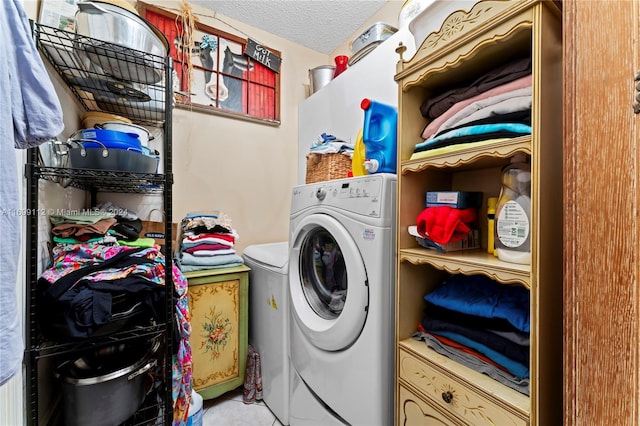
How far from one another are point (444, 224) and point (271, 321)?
110cm

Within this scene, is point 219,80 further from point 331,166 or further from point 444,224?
point 444,224

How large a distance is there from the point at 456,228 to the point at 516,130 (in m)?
0.29

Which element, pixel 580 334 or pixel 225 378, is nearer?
pixel 580 334

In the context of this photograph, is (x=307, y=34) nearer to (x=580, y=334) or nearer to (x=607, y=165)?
(x=607, y=165)

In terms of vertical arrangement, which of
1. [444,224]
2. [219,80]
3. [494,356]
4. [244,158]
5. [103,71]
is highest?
[219,80]

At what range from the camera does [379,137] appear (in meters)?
1.13

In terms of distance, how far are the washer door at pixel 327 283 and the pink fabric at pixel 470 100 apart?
468mm

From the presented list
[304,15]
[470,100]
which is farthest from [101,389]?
[304,15]

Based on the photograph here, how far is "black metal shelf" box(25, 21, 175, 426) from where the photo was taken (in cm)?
92

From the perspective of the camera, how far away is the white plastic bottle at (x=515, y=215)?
2.21 feet

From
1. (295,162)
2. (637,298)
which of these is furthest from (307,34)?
(637,298)

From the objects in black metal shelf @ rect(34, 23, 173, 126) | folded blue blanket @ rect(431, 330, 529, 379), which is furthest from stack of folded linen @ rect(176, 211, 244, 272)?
folded blue blanket @ rect(431, 330, 529, 379)

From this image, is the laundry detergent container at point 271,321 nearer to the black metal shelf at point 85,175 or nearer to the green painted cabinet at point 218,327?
the green painted cabinet at point 218,327

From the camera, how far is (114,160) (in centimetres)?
106
